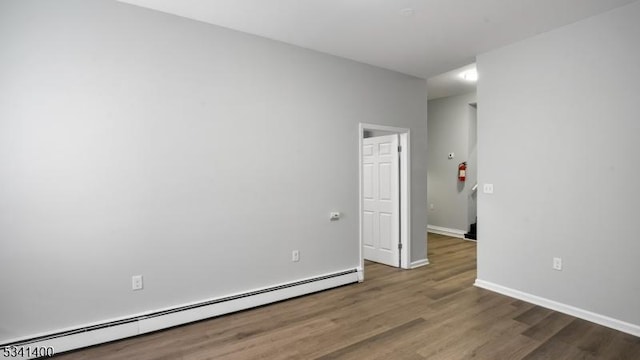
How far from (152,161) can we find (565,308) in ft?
13.8

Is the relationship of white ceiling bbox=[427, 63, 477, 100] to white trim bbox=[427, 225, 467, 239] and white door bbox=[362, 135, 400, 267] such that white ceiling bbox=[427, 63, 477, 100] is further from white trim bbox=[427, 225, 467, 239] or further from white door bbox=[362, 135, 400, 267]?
white trim bbox=[427, 225, 467, 239]

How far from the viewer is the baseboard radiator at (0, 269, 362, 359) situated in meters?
2.32

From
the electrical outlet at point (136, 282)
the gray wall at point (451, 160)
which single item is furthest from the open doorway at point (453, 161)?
the electrical outlet at point (136, 282)

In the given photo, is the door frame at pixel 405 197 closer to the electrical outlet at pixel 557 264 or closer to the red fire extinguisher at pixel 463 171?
the electrical outlet at pixel 557 264

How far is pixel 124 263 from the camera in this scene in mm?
2600

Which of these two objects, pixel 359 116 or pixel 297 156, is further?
pixel 359 116

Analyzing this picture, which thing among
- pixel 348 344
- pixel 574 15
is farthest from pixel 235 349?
pixel 574 15

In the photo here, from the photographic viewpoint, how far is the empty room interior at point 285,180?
7.72ft

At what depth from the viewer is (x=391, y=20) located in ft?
9.61

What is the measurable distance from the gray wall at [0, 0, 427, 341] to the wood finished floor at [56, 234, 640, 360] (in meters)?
0.35

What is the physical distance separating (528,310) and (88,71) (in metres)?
4.61

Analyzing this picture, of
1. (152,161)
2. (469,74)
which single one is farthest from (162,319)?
(469,74)

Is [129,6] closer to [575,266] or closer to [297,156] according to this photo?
[297,156]

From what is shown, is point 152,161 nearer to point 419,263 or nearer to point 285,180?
point 285,180
